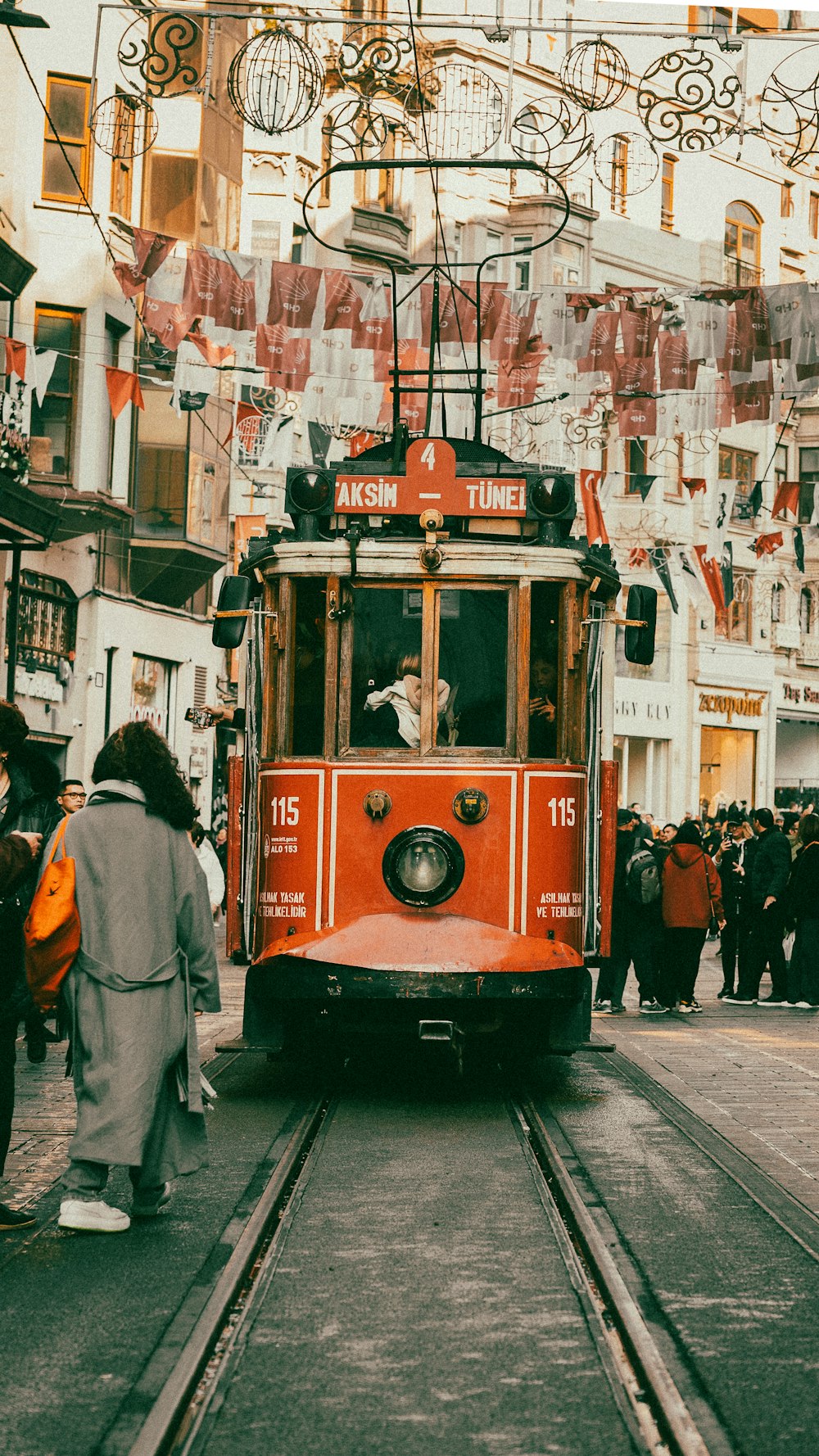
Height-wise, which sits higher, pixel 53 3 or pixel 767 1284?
pixel 53 3

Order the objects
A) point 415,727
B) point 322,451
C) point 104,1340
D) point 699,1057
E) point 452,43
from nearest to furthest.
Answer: point 104,1340, point 415,727, point 699,1057, point 322,451, point 452,43

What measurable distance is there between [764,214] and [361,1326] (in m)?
48.4

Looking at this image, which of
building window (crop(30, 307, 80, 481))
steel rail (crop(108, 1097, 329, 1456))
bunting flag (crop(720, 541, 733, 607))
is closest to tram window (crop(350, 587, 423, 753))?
steel rail (crop(108, 1097, 329, 1456))

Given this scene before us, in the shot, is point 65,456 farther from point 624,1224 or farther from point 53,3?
point 624,1224

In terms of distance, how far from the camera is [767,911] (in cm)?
1902

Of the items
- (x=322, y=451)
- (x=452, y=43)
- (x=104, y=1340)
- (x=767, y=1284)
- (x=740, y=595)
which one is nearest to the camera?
(x=104, y=1340)

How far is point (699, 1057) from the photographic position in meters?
13.9

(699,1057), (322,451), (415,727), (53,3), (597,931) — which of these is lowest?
(699,1057)

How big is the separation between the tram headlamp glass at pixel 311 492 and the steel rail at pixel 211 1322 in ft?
12.6

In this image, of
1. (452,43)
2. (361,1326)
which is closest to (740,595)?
(452,43)

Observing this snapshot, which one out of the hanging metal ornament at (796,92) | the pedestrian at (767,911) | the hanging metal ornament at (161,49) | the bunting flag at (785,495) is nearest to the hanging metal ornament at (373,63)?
the hanging metal ornament at (161,49)

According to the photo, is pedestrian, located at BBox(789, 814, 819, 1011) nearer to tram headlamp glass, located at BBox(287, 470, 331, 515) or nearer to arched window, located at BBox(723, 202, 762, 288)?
tram headlamp glass, located at BBox(287, 470, 331, 515)

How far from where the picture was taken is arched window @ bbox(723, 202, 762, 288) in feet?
166

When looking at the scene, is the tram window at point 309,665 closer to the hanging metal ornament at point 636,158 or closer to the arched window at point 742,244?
the hanging metal ornament at point 636,158
